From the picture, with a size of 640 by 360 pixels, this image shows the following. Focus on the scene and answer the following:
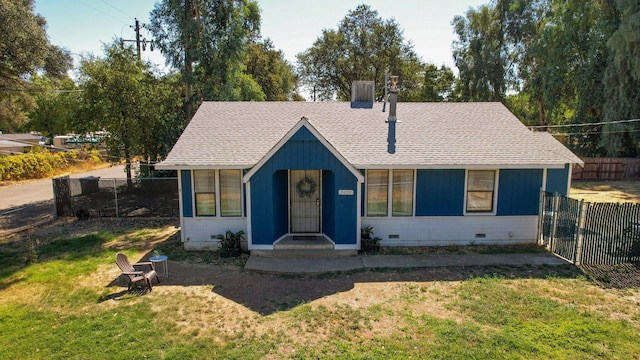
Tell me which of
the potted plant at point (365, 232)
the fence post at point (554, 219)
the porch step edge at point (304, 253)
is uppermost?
the fence post at point (554, 219)

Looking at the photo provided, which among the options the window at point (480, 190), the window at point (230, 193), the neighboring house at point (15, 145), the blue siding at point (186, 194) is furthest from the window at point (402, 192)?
the neighboring house at point (15, 145)

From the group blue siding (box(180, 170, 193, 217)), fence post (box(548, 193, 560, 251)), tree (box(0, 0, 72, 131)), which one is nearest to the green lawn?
fence post (box(548, 193, 560, 251))

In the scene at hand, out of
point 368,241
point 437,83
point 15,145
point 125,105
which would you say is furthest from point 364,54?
point 15,145

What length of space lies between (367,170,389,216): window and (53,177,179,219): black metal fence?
8.83m

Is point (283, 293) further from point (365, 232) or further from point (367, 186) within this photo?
point (367, 186)

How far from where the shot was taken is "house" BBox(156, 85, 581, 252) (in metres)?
10.8

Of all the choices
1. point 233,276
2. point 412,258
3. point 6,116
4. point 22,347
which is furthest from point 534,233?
point 6,116

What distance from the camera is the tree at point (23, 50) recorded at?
16.1 meters

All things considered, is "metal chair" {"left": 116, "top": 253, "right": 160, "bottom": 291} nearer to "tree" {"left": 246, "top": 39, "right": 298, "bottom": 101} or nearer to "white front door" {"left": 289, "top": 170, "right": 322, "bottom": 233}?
"white front door" {"left": 289, "top": 170, "right": 322, "bottom": 233}

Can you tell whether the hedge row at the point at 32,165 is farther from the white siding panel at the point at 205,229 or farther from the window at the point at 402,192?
the window at the point at 402,192

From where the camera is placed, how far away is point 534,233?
1195cm

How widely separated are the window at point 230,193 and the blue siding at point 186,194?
96cm

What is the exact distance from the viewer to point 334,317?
23.9 feet

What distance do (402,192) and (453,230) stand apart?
2097 millimetres
